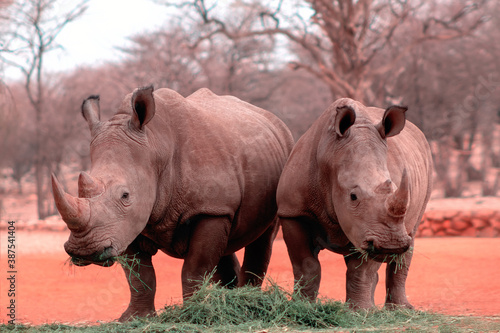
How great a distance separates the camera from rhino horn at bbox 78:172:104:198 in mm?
4070

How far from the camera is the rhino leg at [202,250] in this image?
4980mm

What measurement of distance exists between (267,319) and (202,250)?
98 cm

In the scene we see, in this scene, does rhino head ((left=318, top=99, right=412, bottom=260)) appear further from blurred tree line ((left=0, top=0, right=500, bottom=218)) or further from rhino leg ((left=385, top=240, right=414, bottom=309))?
blurred tree line ((left=0, top=0, right=500, bottom=218))

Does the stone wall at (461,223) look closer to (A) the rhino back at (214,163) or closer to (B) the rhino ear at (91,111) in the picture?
(A) the rhino back at (214,163)

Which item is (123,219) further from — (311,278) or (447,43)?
(447,43)

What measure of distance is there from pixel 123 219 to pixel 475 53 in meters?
24.3

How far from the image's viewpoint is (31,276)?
10.2 metres

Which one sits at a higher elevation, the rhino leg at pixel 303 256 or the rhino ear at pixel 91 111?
the rhino ear at pixel 91 111

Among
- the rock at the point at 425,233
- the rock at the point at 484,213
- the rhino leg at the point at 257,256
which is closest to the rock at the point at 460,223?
the rock at the point at 484,213

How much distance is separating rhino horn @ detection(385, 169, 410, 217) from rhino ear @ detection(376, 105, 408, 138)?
829 millimetres

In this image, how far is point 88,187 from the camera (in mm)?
4113

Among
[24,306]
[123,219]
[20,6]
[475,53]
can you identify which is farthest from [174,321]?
[475,53]

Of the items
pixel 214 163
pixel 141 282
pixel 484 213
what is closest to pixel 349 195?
pixel 214 163

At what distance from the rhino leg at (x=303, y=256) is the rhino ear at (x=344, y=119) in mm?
820
